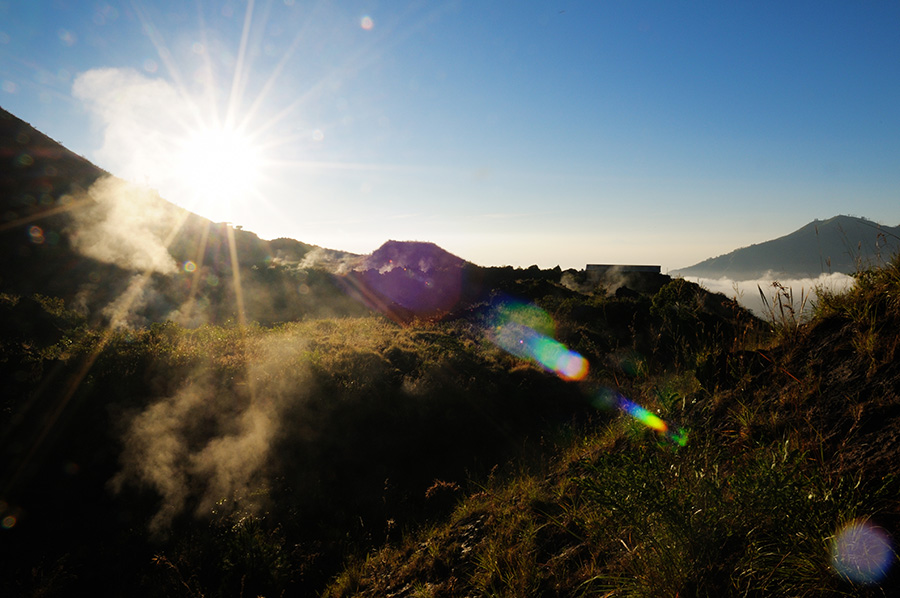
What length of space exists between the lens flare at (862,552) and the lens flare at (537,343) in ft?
29.6

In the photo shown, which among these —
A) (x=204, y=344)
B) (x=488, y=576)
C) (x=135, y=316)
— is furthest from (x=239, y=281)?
(x=488, y=576)

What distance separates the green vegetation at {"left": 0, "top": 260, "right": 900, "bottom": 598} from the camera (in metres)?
2.23

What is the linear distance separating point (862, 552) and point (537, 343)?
40.0 ft

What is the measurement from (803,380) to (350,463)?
6.54 m

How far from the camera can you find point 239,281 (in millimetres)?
24766

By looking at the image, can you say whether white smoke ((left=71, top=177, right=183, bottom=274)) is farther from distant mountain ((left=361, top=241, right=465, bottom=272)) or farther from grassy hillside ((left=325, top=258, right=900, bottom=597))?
grassy hillside ((left=325, top=258, right=900, bottom=597))

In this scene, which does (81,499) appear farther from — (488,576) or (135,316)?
(135,316)

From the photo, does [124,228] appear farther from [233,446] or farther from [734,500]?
[734,500]

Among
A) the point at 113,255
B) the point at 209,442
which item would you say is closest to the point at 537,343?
the point at 209,442

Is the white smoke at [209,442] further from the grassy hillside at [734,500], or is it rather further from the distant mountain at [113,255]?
the distant mountain at [113,255]

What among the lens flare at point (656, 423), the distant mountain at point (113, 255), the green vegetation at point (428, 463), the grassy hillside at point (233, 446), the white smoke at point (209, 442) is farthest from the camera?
the distant mountain at point (113, 255)

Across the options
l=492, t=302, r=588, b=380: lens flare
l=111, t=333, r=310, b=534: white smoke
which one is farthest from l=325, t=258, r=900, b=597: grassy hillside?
l=492, t=302, r=588, b=380: lens flare

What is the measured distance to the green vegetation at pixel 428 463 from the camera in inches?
87.9

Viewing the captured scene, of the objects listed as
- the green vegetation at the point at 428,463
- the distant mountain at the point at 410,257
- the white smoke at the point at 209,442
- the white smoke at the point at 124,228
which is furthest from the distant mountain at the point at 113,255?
the white smoke at the point at 209,442
